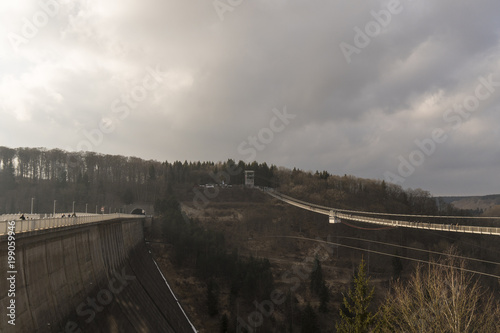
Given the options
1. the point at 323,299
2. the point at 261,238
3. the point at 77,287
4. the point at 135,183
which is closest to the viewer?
the point at 77,287

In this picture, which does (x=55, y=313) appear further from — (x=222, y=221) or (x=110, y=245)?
(x=222, y=221)

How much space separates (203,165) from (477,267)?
339 ft

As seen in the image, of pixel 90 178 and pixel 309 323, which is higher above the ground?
pixel 90 178

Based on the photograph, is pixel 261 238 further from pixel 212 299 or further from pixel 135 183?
pixel 135 183

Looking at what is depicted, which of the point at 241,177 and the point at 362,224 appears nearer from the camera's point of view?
the point at 362,224

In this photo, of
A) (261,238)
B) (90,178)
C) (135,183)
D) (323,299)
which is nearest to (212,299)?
(323,299)

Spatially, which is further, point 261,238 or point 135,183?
point 135,183

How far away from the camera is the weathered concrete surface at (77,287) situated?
13.6 metres

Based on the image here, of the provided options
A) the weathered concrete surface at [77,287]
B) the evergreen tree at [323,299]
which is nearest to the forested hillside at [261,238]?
the evergreen tree at [323,299]

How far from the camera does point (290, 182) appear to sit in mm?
132875

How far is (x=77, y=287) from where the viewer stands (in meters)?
19.6

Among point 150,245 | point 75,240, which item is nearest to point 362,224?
point 150,245

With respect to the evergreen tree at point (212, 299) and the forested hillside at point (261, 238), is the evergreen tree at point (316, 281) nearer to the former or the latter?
the forested hillside at point (261, 238)

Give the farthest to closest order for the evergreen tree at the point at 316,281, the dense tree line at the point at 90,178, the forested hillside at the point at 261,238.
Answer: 1. the dense tree line at the point at 90,178
2. the evergreen tree at the point at 316,281
3. the forested hillside at the point at 261,238
